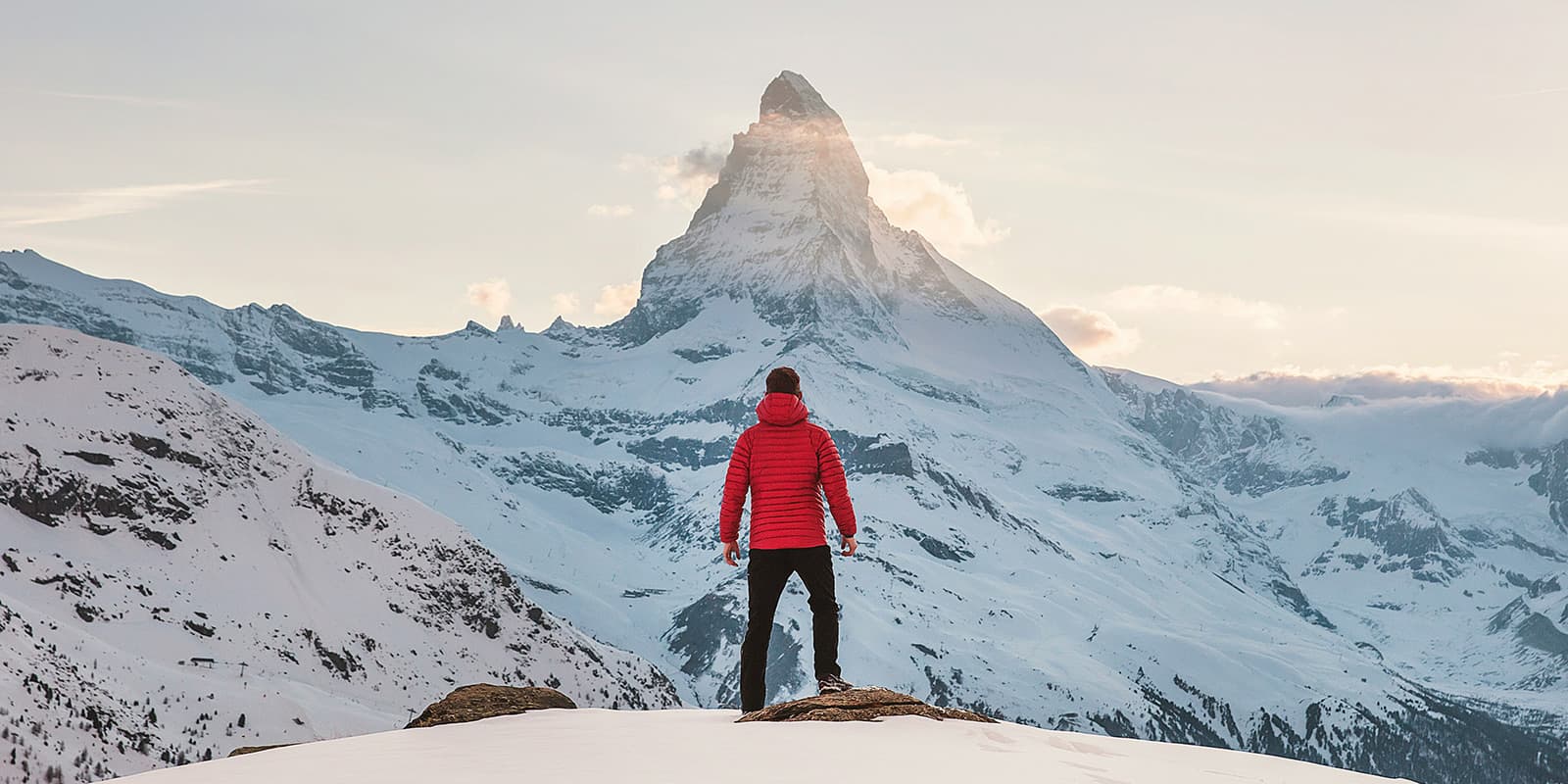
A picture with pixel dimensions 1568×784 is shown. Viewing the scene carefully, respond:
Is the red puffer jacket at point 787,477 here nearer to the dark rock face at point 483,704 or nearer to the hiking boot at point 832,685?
the hiking boot at point 832,685

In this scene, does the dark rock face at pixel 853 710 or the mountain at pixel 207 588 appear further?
the mountain at pixel 207 588

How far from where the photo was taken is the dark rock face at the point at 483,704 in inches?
790

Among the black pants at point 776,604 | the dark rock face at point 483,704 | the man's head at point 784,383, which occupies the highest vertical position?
the man's head at point 784,383

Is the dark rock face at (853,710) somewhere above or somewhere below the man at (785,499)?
below

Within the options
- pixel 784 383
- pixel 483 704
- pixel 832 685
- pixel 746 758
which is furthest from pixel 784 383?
pixel 483 704

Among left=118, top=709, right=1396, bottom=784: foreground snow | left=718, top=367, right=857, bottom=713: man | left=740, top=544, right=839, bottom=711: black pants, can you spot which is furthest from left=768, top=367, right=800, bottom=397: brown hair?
left=118, top=709, right=1396, bottom=784: foreground snow

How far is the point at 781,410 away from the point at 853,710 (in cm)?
390

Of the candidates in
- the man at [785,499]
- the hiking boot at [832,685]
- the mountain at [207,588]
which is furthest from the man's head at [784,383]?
the mountain at [207,588]

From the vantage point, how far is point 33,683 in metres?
67.5

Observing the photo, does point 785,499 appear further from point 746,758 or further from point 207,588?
point 207,588

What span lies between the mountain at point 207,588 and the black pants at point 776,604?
5212 centimetres

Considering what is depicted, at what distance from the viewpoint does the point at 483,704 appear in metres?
20.8

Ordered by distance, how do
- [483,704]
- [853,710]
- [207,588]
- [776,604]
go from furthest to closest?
1. [207,588]
2. [483,704]
3. [776,604]
4. [853,710]

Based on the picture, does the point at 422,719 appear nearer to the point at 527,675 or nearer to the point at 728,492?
the point at 728,492
